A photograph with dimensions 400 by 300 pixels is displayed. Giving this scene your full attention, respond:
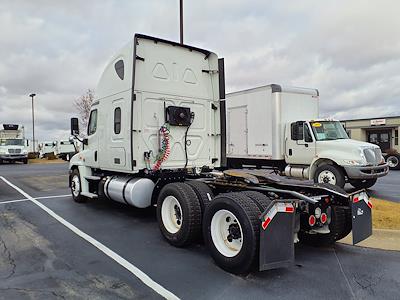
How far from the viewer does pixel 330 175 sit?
10.5m

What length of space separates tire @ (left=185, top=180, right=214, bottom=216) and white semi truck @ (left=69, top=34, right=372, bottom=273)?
17 millimetres

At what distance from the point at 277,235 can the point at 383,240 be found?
2788 mm

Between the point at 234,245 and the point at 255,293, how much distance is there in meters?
0.84

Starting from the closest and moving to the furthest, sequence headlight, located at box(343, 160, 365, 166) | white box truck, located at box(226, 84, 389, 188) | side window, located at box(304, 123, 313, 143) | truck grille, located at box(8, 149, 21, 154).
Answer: headlight, located at box(343, 160, 365, 166), white box truck, located at box(226, 84, 389, 188), side window, located at box(304, 123, 313, 143), truck grille, located at box(8, 149, 21, 154)

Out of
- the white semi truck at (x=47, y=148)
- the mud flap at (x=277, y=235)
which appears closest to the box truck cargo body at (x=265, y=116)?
the mud flap at (x=277, y=235)

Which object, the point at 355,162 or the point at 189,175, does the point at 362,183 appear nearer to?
the point at 355,162

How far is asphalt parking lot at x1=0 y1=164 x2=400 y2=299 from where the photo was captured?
3.81 metres

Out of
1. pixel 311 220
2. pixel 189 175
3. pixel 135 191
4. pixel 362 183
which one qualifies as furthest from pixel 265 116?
pixel 311 220

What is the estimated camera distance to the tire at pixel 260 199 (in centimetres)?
425

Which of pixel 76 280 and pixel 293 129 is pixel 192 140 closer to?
pixel 76 280

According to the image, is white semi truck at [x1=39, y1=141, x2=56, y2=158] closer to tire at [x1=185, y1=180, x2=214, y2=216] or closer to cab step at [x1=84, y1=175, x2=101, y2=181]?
cab step at [x1=84, y1=175, x2=101, y2=181]

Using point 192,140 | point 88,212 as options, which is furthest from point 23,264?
point 192,140

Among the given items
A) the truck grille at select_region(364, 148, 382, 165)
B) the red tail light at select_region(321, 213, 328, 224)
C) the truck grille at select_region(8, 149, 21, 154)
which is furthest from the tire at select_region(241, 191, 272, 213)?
the truck grille at select_region(8, 149, 21, 154)

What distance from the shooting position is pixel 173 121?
7.23 m
